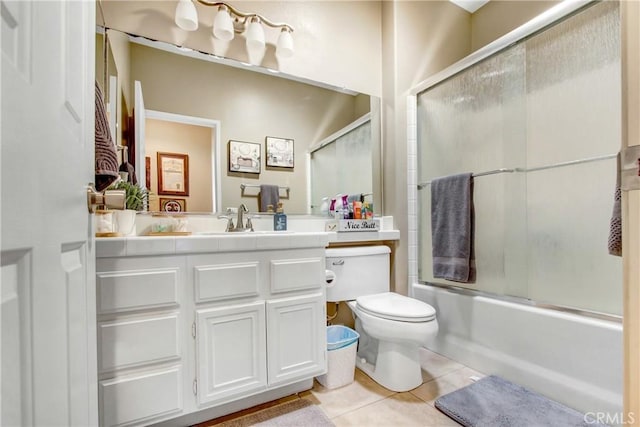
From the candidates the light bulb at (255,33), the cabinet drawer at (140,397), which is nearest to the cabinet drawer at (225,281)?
the cabinet drawer at (140,397)

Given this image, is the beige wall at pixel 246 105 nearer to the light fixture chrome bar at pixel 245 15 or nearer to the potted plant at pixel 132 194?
the light fixture chrome bar at pixel 245 15

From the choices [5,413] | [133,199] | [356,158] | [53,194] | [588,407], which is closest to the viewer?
[5,413]

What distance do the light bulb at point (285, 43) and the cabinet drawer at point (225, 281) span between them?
1346 mm

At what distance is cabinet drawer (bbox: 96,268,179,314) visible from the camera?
98cm

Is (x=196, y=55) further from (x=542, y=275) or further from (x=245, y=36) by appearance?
(x=542, y=275)

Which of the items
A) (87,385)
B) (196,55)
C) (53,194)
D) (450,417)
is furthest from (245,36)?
(450,417)

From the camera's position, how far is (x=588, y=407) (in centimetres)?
127

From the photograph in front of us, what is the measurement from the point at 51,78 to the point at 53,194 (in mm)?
173

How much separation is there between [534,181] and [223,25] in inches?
82.6

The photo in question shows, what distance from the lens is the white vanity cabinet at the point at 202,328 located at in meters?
1.00

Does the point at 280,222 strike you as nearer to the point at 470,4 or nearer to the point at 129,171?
the point at 129,171

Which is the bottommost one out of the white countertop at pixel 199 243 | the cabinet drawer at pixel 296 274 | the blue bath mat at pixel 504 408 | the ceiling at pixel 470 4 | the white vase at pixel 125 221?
the blue bath mat at pixel 504 408

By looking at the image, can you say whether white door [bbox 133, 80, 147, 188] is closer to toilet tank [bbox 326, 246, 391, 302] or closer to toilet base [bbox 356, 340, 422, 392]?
toilet tank [bbox 326, 246, 391, 302]

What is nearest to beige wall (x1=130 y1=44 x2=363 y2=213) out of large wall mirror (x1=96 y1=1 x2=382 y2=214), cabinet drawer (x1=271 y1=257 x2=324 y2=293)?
large wall mirror (x1=96 y1=1 x2=382 y2=214)
